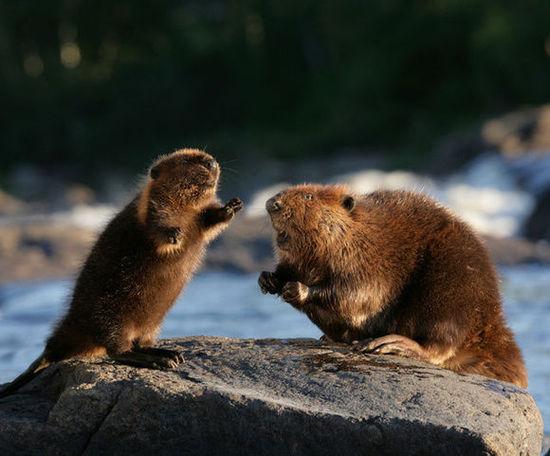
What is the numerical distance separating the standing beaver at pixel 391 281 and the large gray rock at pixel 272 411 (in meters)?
0.28

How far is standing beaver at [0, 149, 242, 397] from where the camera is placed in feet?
20.4

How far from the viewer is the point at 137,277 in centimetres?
624

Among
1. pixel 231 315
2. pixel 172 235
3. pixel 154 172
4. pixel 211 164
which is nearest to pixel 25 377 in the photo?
pixel 172 235

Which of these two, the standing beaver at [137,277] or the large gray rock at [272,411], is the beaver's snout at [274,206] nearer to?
the standing beaver at [137,277]

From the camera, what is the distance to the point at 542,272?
14.9 metres

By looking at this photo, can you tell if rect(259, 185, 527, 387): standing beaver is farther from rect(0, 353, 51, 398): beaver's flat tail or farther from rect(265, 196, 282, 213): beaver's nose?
rect(0, 353, 51, 398): beaver's flat tail

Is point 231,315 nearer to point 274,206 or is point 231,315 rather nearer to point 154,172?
point 154,172

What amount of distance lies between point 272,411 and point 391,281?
1.28 meters

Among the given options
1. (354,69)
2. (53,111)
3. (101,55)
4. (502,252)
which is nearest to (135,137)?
(53,111)

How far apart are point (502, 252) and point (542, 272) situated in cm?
94

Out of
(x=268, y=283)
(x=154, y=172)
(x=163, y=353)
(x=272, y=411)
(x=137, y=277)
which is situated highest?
(x=154, y=172)

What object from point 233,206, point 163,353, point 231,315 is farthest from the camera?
point 231,315

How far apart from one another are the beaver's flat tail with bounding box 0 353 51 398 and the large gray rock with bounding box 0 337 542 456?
119mm

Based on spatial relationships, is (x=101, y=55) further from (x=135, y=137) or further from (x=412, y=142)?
(x=412, y=142)
